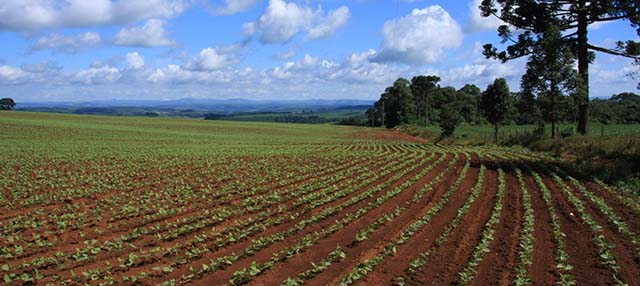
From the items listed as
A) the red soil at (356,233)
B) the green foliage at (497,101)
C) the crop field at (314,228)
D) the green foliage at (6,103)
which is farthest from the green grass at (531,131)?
the green foliage at (6,103)

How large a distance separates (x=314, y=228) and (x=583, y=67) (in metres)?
26.0

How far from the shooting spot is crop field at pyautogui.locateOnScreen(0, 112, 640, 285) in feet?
26.2

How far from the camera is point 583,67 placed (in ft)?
97.6

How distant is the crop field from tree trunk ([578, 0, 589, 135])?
12724mm

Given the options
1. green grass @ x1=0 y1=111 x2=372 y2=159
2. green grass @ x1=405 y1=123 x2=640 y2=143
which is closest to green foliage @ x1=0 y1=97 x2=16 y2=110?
green grass @ x1=0 y1=111 x2=372 y2=159

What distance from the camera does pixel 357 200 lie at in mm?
14031

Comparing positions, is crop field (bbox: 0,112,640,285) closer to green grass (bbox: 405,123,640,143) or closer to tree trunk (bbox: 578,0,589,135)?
tree trunk (bbox: 578,0,589,135)

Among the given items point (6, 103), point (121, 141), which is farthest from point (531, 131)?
point (6, 103)

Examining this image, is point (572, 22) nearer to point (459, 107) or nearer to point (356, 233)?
point (356, 233)

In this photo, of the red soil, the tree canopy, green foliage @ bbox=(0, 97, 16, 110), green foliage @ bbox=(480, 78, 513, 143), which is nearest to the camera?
the red soil

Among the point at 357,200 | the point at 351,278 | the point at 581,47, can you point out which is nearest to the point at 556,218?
the point at 357,200

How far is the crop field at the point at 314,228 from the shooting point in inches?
314

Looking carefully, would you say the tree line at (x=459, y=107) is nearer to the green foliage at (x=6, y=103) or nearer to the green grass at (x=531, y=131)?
the green grass at (x=531, y=131)

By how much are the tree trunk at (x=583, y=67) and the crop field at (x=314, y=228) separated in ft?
41.7
